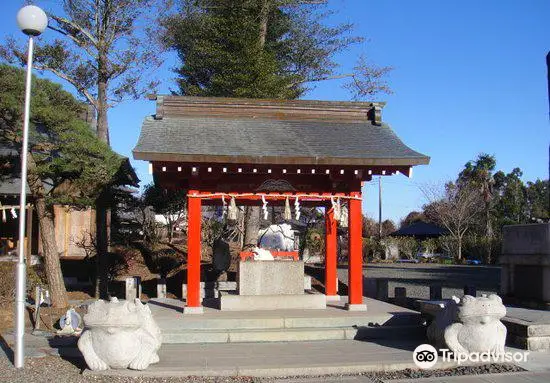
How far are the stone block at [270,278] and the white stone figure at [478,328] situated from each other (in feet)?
14.5

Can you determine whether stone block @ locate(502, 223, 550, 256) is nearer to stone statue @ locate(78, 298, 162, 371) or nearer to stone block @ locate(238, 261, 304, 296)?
stone block @ locate(238, 261, 304, 296)

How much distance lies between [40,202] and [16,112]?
2.08 meters

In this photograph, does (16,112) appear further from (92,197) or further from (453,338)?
(453,338)

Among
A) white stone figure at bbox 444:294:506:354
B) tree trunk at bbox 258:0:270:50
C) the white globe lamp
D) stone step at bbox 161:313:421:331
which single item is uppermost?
tree trunk at bbox 258:0:270:50

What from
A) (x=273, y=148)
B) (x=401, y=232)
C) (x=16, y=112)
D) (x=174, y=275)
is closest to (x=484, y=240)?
(x=401, y=232)

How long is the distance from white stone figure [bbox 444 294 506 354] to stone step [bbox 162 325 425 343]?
86.8 inches

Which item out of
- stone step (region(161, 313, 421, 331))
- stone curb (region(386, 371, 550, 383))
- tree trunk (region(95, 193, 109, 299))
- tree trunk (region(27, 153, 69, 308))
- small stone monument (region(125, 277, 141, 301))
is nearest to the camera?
stone curb (region(386, 371, 550, 383))

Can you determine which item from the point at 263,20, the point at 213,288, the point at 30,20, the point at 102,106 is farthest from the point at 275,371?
the point at 263,20

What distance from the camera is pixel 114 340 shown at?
7.02 metres

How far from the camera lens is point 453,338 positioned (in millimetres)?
7582

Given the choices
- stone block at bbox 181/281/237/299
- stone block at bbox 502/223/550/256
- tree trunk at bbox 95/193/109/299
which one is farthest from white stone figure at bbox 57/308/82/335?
stone block at bbox 502/223/550/256

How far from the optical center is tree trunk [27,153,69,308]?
12.0m

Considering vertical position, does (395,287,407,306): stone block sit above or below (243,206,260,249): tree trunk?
below

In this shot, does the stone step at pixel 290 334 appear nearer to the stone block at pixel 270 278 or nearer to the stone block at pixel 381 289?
the stone block at pixel 270 278
